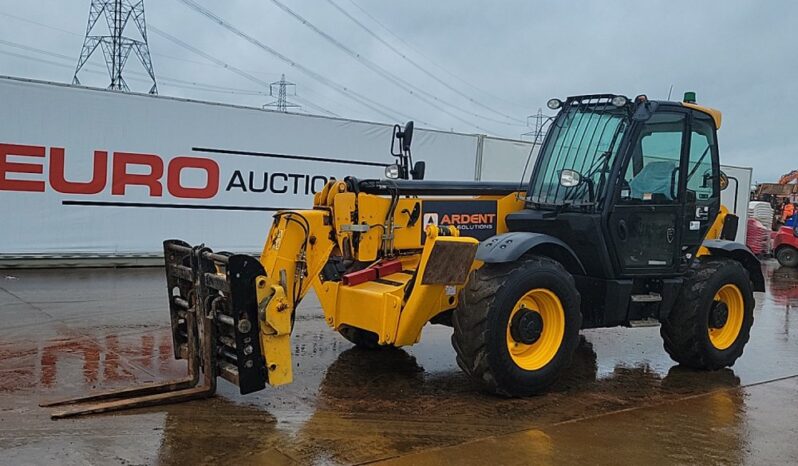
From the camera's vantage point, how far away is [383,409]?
17.5ft

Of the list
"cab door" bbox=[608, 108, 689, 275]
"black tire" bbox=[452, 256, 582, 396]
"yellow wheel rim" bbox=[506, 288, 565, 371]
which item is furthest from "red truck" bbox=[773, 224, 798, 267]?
"black tire" bbox=[452, 256, 582, 396]

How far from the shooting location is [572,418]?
17.6 feet

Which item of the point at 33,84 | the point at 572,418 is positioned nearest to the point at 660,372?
the point at 572,418

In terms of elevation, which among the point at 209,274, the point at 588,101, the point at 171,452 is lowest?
the point at 171,452

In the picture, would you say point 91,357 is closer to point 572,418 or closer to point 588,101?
point 572,418

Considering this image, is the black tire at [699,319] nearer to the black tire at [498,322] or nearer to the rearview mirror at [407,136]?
the black tire at [498,322]

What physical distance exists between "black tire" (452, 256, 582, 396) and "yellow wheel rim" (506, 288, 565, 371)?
5 centimetres

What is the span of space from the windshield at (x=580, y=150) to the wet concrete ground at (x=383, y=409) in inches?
64.7

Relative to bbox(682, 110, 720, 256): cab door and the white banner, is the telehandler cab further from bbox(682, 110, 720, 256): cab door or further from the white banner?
the white banner

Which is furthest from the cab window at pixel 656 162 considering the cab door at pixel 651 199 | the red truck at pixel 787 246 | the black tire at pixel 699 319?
the red truck at pixel 787 246

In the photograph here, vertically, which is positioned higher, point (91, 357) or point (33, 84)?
point (33, 84)

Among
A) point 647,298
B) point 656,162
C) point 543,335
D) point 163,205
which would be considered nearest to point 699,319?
point 647,298

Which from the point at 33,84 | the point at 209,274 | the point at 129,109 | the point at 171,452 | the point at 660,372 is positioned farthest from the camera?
the point at 129,109

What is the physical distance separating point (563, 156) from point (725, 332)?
2.46 m
